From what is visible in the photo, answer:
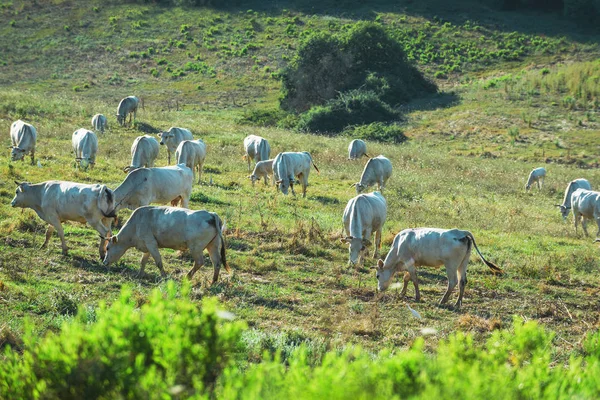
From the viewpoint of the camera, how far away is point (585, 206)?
864 inches

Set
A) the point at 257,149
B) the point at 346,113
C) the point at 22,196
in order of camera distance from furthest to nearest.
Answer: the point at 346,113 → the point at 257,149 → the point at 22,196

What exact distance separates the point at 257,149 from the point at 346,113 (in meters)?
20.3

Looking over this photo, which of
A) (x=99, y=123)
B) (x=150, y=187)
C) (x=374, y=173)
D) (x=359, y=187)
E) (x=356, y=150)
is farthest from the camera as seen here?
(x=99, y=123)

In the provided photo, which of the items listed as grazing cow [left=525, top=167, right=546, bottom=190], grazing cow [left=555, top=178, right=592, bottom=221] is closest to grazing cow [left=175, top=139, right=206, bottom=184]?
grazing cow [left=555, top=178, right=592, bottom=221]

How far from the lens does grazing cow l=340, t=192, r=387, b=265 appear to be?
14.7 m

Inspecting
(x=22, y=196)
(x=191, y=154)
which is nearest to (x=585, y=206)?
(x=191, y=154)

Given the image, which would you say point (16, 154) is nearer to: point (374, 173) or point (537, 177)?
point (374, 173)

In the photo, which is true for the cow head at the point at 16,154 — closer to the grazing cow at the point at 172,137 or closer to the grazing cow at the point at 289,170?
the grazing cow at the point at 172,137

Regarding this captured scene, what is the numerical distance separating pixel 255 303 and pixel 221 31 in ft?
200

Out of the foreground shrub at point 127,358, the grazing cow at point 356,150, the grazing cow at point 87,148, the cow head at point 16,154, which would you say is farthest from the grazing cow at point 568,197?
the foreground shrub at point 127,358

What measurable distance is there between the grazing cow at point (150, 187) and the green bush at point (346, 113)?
2676 centimetres

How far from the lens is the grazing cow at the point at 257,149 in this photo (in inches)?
1061

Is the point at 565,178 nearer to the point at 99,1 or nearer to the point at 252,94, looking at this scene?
the point at 252,94

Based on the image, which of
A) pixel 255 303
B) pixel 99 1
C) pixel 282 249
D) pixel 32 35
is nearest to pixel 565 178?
pixel 282 249
